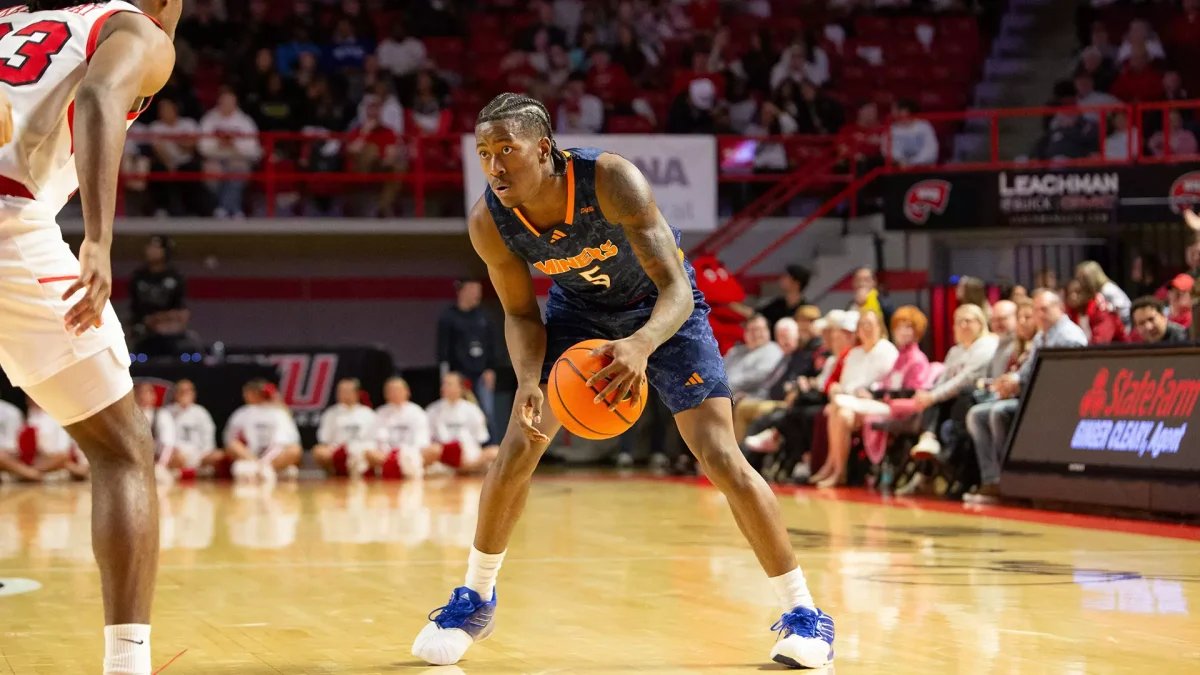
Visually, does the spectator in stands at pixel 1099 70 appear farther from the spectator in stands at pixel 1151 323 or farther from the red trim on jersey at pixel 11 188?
the red trim on jersey at pixel 11 188

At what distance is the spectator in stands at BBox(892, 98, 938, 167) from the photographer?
18188 millimetres

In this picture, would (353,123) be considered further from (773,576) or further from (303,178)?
(773,576)

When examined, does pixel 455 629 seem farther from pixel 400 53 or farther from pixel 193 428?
pixel 400 53

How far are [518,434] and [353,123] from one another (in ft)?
48.4

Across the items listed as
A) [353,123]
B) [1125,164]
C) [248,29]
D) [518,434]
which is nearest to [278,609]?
[518,434]

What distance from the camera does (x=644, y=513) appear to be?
10.5m

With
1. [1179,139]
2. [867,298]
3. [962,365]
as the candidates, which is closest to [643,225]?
[962,365]

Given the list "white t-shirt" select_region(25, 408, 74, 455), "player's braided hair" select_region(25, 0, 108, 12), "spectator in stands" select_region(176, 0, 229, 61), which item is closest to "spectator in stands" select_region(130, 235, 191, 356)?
"white t-shirt" select_region(25, 408, 74, 455)

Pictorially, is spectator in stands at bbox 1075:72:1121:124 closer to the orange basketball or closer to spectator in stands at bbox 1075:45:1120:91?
spectator in stands at bbox 1075:45:1120:91

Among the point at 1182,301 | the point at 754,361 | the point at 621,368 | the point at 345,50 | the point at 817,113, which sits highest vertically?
the point at 345,50

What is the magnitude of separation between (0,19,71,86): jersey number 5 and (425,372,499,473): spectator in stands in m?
11.8

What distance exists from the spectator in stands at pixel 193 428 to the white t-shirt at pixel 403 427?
5.31ft

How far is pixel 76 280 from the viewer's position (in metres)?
3.47

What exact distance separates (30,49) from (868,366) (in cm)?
963
